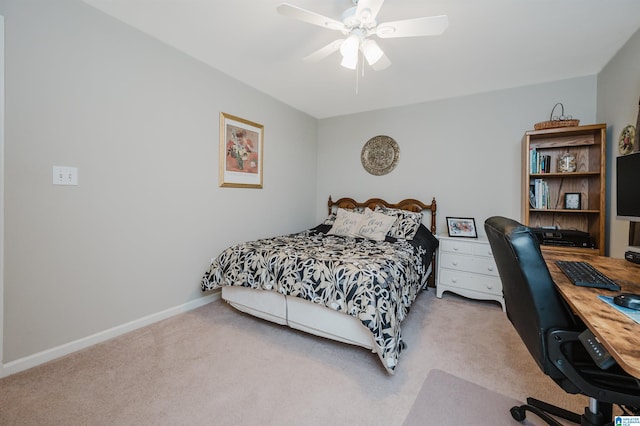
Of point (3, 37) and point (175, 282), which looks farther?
point (175, 282)

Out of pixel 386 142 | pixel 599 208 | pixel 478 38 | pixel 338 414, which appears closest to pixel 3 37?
pixel 338 414

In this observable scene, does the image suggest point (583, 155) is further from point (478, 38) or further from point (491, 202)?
point (478, 38)

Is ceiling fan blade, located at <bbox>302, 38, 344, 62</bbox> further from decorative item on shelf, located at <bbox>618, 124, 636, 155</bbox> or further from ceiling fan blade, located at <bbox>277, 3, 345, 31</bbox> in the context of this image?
decorative item on shelf, located at <bbox>618, 124, 636, 155</bbox>

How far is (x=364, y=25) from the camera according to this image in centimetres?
175

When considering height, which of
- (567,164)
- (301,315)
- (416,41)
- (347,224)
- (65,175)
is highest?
(416,41)

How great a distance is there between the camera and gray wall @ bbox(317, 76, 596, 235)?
296 centimetres

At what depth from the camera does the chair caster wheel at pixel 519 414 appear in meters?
1.32

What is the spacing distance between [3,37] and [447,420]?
3.23 meters

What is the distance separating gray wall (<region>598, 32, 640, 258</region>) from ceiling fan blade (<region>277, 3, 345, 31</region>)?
7.55 feet

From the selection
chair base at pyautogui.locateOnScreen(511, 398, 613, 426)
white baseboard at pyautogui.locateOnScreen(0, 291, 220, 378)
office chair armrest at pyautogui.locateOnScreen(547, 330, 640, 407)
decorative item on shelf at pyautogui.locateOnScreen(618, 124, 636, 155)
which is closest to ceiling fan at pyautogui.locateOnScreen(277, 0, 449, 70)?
office chair armrest at pyautogui.locateOnScreen(547, 330, 640, 407)

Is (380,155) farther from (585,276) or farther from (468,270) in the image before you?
(585,276)

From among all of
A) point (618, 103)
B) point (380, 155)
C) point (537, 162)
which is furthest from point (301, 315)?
point (618, 103)

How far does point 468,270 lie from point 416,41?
2.28 metres

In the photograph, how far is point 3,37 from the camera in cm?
157
